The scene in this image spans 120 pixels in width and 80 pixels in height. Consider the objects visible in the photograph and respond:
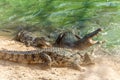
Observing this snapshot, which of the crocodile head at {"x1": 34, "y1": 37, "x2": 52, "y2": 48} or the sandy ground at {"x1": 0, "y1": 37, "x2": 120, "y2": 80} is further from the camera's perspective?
the crocodile head at {"x1": 34, "y1": 37, "x2": 52, "y2": 48}

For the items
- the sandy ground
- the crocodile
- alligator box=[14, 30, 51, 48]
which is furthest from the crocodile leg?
alligator box=[14, 30, 51, 48]

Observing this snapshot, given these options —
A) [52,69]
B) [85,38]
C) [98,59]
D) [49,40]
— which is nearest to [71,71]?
[52,69]

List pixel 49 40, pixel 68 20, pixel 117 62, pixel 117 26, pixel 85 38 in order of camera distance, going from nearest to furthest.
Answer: pixel 117 62, pixel 85 38, pixel 49 40, pixel 117 26, pixel 68 20

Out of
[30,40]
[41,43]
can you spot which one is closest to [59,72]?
[41,43]

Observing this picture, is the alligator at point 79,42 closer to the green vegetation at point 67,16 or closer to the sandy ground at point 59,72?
the green vegetation at point 67,16

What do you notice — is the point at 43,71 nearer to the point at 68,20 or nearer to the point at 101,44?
the point at 101,44

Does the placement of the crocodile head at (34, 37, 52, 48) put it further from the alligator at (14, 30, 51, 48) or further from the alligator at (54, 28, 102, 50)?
the alligator at (54, 28, 102, 50)

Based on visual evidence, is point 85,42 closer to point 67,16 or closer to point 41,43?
point 41,43
